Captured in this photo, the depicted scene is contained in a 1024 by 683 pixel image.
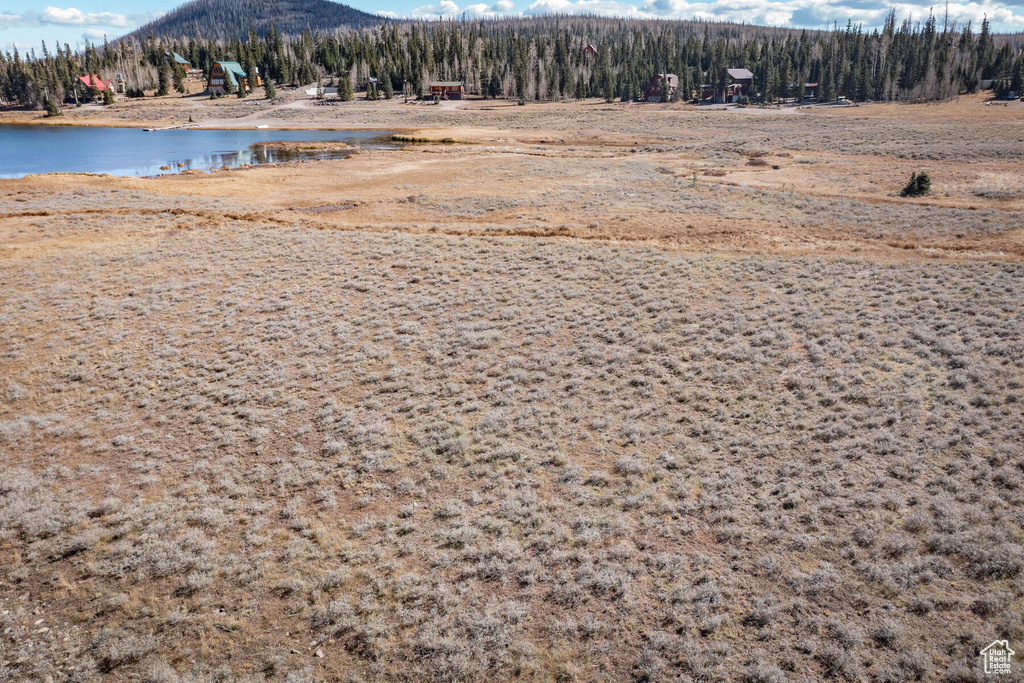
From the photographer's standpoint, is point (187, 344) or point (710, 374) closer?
point (710, 374)

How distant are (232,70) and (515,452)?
160328 mm

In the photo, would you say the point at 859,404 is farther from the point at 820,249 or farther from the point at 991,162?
the point at 991,162

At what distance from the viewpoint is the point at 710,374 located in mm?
16688

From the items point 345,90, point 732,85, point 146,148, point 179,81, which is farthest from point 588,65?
point 146,148

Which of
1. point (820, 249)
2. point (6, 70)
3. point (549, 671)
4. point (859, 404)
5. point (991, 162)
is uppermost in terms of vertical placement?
point (6, 70)

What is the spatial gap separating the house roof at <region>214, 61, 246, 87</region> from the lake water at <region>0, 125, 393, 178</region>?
49350 mm

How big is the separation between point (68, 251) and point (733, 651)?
33.3m

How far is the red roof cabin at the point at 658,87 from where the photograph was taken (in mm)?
130750

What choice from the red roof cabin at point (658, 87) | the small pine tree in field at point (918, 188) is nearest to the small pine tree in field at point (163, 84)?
the red roof cabin at point (658, 87)

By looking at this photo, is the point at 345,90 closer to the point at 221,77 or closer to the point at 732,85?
the point at 221,77

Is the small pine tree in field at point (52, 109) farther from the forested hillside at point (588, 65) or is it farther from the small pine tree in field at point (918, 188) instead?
the small pine tree in field at point (918, 188)

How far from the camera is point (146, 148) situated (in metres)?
72.6

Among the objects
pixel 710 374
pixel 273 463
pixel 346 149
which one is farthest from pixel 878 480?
pixel 346 149

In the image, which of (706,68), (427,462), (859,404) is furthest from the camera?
(706,68)
